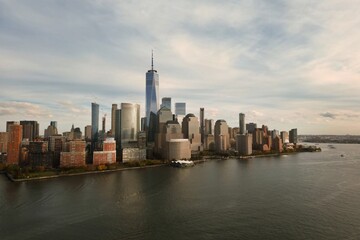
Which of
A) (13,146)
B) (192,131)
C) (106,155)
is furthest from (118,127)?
(13,146)

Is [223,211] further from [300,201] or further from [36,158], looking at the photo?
[36,158]

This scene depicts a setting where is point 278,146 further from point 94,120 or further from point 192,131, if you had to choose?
point 94,120

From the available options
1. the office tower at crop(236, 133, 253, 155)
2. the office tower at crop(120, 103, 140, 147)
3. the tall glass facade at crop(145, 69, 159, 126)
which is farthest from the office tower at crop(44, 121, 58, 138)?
the office tower at crop(236, 133, 253, 155)

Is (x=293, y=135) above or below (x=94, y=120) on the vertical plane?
below

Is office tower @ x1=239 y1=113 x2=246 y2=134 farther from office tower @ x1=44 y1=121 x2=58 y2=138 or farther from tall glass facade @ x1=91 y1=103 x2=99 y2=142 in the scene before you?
office tower @ x1=44 y1=121 x2=58 y2=138

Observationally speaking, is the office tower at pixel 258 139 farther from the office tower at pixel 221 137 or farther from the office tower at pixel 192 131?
the office tower at pixel 192 131
